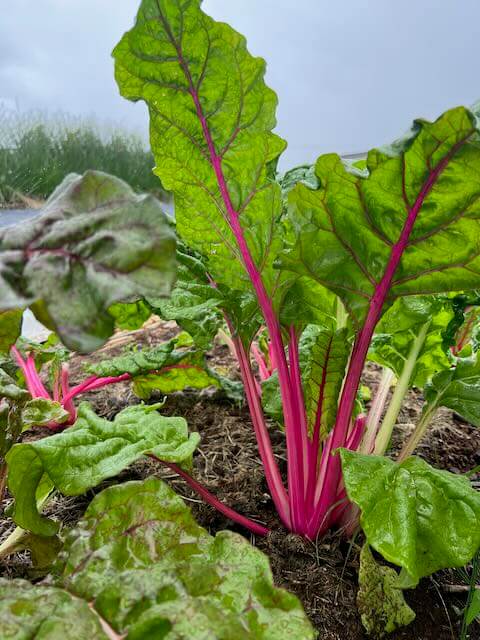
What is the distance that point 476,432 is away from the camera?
1280 millimetres

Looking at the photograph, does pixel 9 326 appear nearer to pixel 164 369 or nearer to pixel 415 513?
pixel 164 369

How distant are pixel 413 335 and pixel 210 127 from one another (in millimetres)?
548

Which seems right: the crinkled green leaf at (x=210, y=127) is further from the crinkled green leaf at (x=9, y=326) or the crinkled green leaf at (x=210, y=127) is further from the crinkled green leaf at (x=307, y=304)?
the crinkled green leaf at (x=9, y=326)

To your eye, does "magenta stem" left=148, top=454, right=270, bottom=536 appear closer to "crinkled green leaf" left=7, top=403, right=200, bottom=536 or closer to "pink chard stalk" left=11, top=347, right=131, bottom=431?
"crinkled green leaf" left=7, top=403, right=200, bottom=536

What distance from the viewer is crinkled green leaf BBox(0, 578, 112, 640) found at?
425 mm

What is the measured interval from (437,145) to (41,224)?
0.40 m

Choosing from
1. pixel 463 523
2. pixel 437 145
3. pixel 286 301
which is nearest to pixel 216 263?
pixel 286 301

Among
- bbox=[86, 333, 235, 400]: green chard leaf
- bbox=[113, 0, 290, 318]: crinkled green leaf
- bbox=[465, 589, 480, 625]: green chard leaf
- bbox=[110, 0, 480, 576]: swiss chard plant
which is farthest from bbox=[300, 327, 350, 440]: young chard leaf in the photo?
bbox=[86, 333, 235, 400]: green chard leaf

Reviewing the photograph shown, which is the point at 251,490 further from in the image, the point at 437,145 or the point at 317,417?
the point at 437,145

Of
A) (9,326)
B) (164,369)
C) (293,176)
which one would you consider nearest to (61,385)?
(164,369)

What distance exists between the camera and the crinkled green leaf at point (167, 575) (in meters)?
0.42

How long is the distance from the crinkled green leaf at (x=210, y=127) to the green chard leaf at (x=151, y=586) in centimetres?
37

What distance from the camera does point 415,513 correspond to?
63cm

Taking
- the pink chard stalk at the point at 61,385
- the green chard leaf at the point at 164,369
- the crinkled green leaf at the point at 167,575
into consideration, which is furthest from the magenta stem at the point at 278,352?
the pink chard stalk at the point at 61,385
